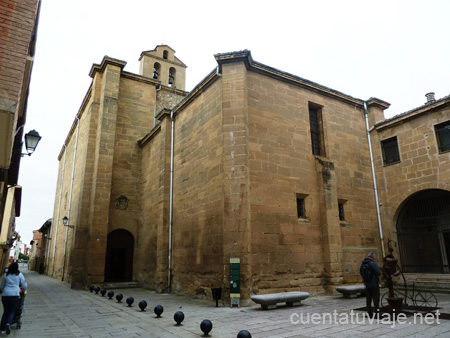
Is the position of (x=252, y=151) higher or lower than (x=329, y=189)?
higher

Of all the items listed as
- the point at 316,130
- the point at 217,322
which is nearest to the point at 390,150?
the point at 316,130

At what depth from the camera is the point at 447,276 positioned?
11352 mm

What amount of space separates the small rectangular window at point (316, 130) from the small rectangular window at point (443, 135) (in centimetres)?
427

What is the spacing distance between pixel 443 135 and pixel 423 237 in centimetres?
473

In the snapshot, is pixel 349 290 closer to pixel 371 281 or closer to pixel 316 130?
pixel 371 281

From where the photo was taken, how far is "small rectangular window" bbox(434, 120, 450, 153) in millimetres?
11914

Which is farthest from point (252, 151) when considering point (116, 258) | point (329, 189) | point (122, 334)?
point (116, 258)

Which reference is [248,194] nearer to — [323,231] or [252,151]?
[252,151]

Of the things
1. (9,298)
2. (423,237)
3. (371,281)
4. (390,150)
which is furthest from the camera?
(423,237)

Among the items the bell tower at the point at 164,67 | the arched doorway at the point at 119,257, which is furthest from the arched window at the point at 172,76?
the arched doorway at the point at 119,257

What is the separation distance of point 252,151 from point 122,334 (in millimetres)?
6671

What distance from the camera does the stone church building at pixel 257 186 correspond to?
10328mm

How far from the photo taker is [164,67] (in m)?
21.7

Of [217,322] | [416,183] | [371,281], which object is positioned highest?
[416,183]
